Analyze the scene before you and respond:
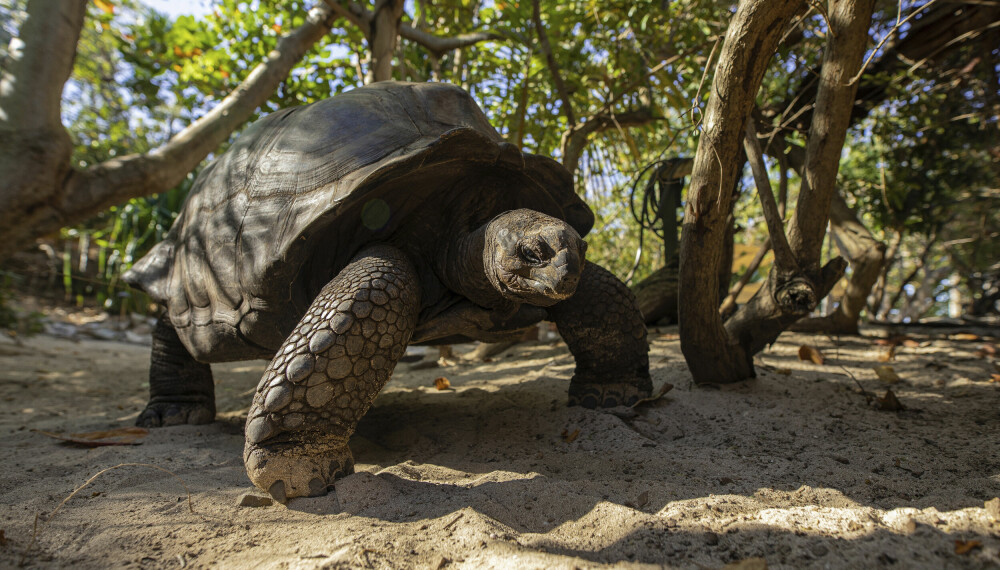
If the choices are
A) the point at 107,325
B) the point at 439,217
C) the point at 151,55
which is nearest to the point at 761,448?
the point at 439,217

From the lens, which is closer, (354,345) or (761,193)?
(354,345)

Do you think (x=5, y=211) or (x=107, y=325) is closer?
(x=5, y=211)

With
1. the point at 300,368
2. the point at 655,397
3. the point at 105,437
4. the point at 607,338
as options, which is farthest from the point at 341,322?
the point at 105,437

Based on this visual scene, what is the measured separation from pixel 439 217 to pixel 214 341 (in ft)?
4.14

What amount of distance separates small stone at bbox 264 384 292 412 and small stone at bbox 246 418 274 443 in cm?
4

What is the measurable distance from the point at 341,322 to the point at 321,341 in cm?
9

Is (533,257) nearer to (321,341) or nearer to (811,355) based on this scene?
(321,341)

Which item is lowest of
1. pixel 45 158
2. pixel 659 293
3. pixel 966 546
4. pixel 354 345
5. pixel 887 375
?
pixel 966 546

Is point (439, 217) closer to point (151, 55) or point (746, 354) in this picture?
point (746, 354)

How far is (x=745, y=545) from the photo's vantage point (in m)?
1.30

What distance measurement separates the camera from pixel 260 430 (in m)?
1.78

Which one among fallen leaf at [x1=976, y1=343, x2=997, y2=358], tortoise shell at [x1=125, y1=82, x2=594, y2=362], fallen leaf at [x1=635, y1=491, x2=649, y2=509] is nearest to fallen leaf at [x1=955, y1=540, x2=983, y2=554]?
fallen leaf at [x1=635, y1=491, x2=649, y2=509]

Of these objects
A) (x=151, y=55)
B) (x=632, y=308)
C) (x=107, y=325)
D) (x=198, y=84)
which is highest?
(x=151, y=55)

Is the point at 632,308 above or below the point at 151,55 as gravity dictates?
below
